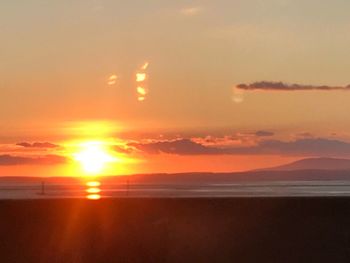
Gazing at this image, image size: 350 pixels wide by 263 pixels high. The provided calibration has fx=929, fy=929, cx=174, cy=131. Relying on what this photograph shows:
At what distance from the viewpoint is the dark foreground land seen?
1620 centimetres

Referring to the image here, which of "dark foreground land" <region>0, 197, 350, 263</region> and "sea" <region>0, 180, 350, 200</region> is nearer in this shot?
"dark foreground land" <region>0, 197, 350, 263</region>

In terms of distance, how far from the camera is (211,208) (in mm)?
17203

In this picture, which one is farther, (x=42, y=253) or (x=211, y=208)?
(x=211, y=208)

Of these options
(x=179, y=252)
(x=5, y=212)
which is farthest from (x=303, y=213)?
(x=5, y=212)

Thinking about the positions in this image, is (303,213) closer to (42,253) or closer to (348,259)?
(348,259)

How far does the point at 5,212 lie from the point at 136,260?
2566 mm

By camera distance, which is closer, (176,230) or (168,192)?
(176,230)

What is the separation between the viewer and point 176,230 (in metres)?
16.7

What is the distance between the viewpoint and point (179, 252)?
53.7 ft

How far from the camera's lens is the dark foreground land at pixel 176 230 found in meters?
16.2

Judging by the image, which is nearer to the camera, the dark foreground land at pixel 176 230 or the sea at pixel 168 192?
the dark foreground land at pixel 176 230

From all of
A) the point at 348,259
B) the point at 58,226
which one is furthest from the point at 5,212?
the point at 348,259

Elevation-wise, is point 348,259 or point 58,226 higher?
point 58,226

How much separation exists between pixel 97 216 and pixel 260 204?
297 cm
